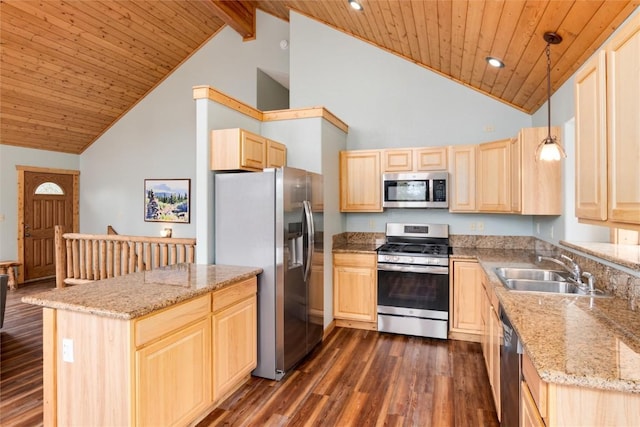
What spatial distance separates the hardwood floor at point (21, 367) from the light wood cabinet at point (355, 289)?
2.90 meters

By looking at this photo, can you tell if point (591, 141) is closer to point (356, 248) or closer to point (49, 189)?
point (356, 248)

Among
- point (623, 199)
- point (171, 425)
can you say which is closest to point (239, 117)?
point (171, 425)

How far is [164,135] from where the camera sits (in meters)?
7.20

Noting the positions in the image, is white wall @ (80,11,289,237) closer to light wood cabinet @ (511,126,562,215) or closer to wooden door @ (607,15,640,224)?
light wood cabinet @ (511,126,562,215)

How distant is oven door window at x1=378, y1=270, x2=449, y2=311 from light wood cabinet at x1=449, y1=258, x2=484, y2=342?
0.31 feet

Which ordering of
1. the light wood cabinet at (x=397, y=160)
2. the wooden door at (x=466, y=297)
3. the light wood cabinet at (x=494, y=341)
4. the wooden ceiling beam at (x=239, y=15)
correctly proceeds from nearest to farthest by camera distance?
the light wood cabinet at (x=494, y=341), the wooden door at (x=466, y=297), the light wood cabinet at (x=397, y=160), the wooden ceiling beam at (x=239, y=15)

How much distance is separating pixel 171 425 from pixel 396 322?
2650mm

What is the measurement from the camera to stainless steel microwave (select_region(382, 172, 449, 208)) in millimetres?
4285

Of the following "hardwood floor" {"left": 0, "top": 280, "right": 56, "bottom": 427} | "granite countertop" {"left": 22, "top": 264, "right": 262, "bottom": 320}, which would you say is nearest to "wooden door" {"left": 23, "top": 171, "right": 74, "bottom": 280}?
"hardwood floor" {"left": 0, "top": 280, "right": 56, "bottom": 427}

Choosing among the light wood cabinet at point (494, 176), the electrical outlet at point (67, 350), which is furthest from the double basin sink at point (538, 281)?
the electrical outlet at point (67, 350)

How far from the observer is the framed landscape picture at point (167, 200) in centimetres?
698

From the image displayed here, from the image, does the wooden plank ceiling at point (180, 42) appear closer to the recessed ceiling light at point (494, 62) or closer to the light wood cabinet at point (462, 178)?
the recessed ceiling light at point (494, 62)

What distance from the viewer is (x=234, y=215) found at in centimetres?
318

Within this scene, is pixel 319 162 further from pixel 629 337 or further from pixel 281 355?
pixel 629 337
